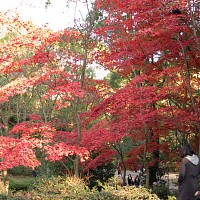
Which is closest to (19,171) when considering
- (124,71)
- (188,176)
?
(124,71)

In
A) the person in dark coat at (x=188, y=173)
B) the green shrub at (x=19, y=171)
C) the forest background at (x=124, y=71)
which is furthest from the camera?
the green shrub at (x=19, y=171)

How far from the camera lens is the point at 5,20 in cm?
834

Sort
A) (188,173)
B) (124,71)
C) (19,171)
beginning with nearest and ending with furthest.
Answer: (188,173), (124,71), (19,171)

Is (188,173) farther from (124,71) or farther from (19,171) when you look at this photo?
(19,171)

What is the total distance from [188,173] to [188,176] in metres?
0.05

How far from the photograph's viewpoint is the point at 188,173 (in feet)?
15.4

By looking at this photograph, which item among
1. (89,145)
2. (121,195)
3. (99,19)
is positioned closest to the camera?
(121,195)

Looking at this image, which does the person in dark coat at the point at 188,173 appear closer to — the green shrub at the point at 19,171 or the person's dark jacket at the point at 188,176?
the person's dark jacket at the point at 188,176

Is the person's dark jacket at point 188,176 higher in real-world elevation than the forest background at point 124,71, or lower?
lower

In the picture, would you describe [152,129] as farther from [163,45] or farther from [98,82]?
[163,45]

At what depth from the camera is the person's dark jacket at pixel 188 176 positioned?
15.3 feet

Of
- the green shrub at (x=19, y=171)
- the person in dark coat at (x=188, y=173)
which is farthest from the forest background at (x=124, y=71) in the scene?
the green shrub at (x=19, y=171)

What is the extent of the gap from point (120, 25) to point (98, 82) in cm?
246

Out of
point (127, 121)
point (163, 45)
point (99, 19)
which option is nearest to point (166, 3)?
point (163, 45)
